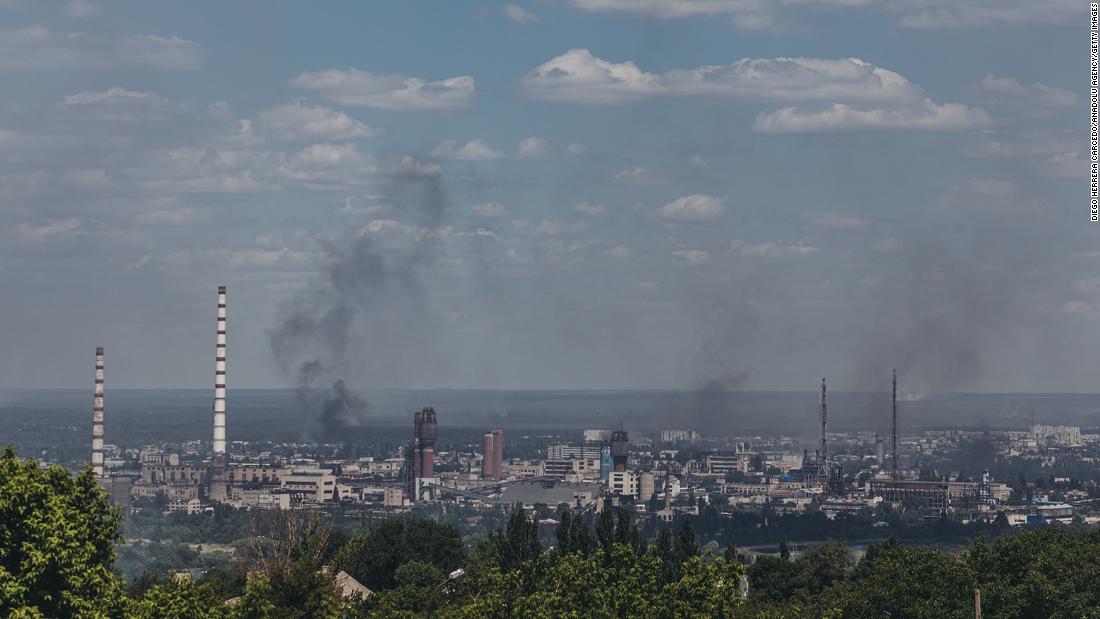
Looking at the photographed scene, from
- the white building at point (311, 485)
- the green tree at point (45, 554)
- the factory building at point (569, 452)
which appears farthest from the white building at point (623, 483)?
the green tree at point (45, 554)

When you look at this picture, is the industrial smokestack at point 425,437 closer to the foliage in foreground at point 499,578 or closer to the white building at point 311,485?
the white building at point 311,485

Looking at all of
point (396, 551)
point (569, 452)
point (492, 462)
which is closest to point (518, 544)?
point (396, 551)

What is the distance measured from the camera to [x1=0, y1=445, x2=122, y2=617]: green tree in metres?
18.2

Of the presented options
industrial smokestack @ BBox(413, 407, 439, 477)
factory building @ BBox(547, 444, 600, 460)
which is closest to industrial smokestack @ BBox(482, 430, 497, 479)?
industrial smokestack @ BBox(413, 407, 439, 477)

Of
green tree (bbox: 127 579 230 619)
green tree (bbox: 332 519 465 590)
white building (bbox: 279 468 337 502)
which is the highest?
green tree (bbox: 127 579 230 619)

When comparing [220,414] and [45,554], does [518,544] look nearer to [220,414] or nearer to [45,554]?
[45,554]

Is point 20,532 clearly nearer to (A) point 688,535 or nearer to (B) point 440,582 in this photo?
(B) point 440,582

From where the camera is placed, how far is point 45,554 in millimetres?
18250

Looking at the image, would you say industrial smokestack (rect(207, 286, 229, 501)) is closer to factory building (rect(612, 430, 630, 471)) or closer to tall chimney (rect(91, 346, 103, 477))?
tall chimney (rect(91, 346, 103, 477))

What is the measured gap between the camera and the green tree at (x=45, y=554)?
18156mm

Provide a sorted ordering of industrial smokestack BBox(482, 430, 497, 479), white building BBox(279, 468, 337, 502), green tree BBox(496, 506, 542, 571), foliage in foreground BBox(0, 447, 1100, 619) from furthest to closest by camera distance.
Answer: industrial smokestack BBox(482, 430, 497, 479)
white building BBox(279, 468, 337, 502)
green tree BBox(496, 506, 542, 571)
foliage in foreground BBox(0, 447, 1100, 619)

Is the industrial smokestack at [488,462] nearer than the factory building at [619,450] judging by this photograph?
No

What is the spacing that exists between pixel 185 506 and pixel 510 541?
3270 inches

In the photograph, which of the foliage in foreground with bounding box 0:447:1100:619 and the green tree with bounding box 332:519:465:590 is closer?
the foliage in foreground with bounding box 0:447:1100:619
